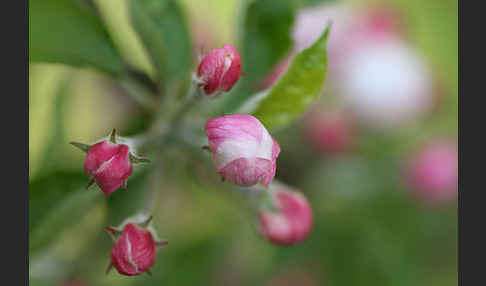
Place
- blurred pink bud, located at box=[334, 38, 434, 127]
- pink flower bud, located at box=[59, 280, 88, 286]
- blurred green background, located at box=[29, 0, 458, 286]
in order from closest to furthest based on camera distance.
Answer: blurred green background, located at box=[29, 0, 458, 286] < pink flower bud, located at box=[59, 280, 88, 286] < blurred pink bud, located at box=[334, 38, 434, 127]

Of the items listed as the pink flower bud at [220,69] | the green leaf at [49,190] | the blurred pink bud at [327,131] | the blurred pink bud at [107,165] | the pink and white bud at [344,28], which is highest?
the pink and white bud at [344,28]

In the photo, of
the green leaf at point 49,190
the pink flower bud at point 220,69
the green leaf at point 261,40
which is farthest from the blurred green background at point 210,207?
the pink flower bud at point 220,69

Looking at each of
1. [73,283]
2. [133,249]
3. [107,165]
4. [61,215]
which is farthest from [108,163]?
[73,283]

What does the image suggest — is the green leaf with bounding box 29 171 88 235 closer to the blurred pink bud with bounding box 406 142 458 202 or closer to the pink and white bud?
the pink and white bud

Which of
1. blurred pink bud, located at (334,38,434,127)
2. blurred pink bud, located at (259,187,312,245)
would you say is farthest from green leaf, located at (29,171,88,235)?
blurred pink bud, located at (334,38,434,127)

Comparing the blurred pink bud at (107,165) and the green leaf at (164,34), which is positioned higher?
the green leaf at (164,34)

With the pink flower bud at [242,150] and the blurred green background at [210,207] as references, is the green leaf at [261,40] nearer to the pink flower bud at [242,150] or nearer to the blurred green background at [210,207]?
the blurred green background at [210,207]
